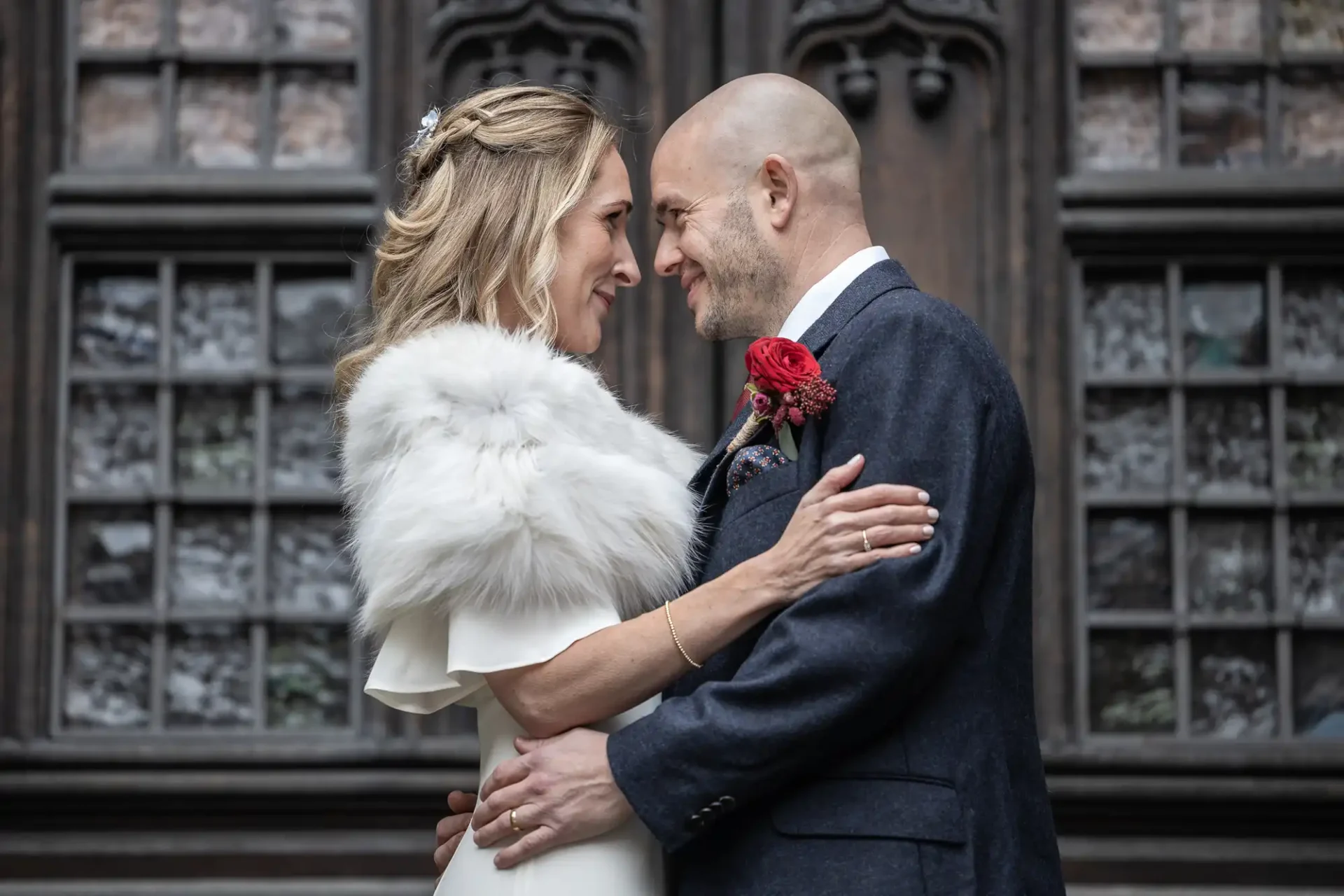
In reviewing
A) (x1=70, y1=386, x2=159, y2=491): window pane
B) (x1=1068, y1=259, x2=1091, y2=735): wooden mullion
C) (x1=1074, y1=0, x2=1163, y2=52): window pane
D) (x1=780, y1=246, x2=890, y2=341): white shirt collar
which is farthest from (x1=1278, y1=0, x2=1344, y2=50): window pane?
(x1=70, y1=386, x2=159, y2=491): window pane

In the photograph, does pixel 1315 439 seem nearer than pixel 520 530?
No

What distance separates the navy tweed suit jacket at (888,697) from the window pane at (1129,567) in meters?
1.43

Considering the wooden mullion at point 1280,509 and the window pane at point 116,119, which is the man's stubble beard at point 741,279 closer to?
the wooden mullion at point 1280,509

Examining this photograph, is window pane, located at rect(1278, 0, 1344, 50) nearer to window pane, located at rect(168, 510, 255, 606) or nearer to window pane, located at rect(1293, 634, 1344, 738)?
window pane, located at rect(1293, 634, 1344, 738)

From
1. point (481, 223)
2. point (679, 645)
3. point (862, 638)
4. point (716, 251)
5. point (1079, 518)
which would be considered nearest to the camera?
point (862, 638)

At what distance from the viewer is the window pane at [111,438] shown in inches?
159

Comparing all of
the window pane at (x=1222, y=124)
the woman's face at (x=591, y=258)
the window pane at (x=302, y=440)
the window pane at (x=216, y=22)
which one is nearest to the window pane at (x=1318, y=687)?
the window pane at (x=1222, y=124)

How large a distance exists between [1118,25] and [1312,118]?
20.0 inches

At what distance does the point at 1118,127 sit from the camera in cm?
407

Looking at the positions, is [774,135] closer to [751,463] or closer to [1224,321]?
[751,463]

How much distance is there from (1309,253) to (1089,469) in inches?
28.2

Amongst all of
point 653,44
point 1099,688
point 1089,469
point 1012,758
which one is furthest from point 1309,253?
point 1012,758

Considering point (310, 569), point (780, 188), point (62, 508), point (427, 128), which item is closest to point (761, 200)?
point (780, 188)

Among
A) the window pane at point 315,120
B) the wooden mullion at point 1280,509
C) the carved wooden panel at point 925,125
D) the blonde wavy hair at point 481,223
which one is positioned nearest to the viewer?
the blonde wavy hair at point 481,223
